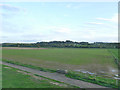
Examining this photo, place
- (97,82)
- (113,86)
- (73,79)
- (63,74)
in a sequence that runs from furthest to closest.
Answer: (63,74) → (73,79) → (97,82) → (113,86)

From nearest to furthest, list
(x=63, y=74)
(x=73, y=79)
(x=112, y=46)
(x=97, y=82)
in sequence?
(x=97, y=82), (x=73, y=79), (x=63, y=74), (x=112, y=46)

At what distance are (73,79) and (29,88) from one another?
3.79 m

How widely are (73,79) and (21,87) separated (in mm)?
4187

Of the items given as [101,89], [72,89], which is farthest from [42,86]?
[101,89]

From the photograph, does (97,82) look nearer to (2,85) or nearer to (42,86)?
(42,86)

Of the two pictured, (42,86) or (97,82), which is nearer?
(42,86)

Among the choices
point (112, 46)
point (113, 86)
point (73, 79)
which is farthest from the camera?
Result: point (112, 46)

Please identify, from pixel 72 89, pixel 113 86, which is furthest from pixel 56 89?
pixel 113 86

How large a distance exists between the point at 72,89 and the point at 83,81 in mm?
2016

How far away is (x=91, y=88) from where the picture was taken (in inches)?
298

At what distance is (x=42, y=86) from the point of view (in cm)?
761

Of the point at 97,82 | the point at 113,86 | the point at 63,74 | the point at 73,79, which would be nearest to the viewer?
the point at 113,86

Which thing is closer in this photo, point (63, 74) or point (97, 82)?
point (97, 82)

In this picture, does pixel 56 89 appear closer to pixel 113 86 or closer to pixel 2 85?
pixel 2 85
